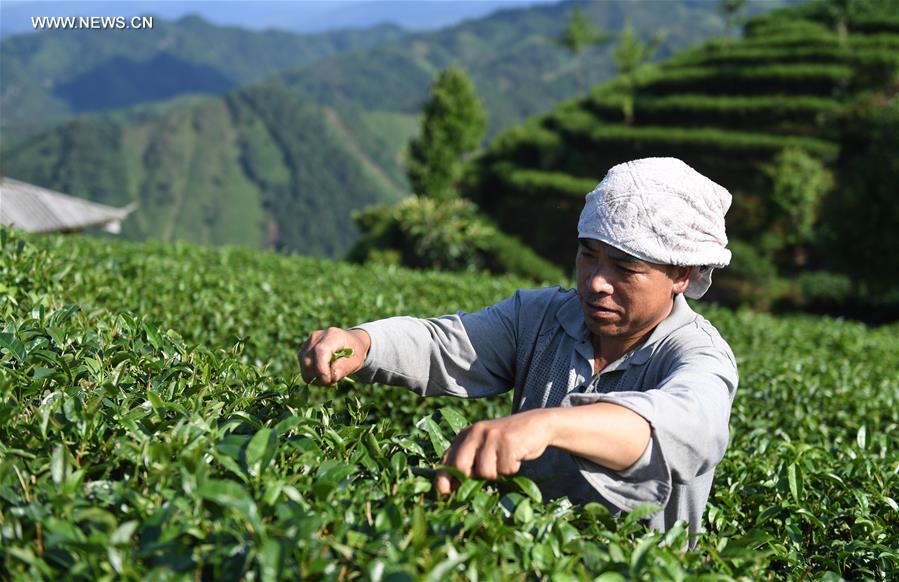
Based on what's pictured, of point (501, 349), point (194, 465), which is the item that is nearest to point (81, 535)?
point (194, 465)

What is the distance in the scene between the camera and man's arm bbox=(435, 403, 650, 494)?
1383 millimetres

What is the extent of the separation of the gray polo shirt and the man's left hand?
6.1 inches

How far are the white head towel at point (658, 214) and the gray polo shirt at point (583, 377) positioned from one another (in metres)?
0.24

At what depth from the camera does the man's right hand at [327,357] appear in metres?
1.79

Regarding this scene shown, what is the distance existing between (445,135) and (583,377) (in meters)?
28.4

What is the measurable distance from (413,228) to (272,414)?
65.9ft

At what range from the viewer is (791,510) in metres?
2.14

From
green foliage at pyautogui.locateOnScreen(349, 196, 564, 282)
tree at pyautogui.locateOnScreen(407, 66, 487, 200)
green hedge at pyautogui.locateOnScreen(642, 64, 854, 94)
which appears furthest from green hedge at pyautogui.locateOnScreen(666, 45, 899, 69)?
green foliage at pyautogui.locateOnScreen(349, 196, 564, 282)

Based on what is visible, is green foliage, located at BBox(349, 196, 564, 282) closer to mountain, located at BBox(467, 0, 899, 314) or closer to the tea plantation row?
mountain, located at BBox(467, 0, 899, 314)

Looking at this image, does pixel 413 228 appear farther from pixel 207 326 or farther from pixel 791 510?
pixel 791 510

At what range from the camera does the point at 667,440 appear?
1.48 metres

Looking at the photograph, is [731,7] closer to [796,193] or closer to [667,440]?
[796,193]

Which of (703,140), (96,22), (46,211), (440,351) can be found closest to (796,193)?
(703,140)

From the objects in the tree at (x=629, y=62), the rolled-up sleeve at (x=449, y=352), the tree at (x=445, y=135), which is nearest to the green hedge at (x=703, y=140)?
the tree at (x=629, y=62)
